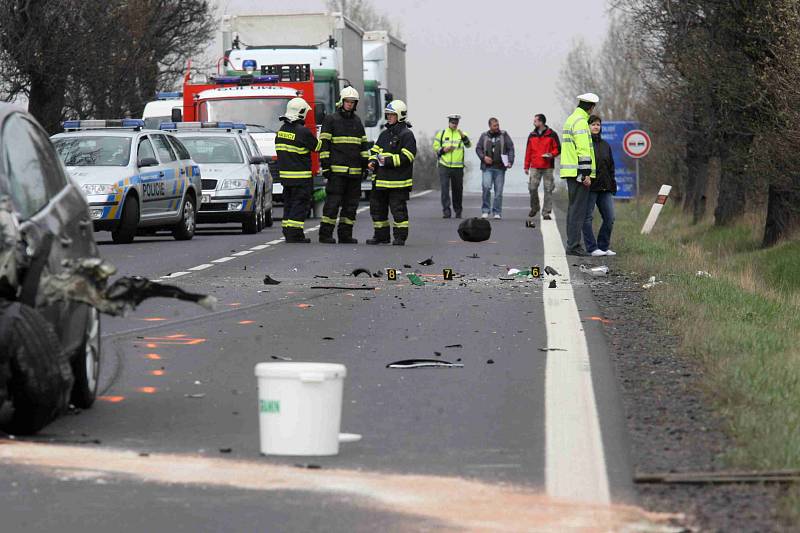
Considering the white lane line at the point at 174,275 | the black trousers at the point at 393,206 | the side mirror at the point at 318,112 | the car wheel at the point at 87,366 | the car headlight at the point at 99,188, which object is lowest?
the white lane line at the point at 174,275

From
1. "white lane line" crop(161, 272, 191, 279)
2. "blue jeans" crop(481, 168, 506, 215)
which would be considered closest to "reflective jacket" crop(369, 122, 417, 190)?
"white lane line" crop(161, 272, 191, 279)

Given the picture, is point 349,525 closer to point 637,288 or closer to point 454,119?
point 637,288

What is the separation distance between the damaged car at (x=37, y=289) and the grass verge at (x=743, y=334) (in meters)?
2.76

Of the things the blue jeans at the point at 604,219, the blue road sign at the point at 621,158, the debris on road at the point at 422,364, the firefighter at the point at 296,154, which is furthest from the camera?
the blue road sign at the point at 621,158

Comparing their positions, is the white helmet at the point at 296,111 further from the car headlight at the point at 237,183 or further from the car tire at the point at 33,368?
the car tire at the point at 33,368

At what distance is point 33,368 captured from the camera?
23.4 ft

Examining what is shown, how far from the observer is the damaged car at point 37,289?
713 cm

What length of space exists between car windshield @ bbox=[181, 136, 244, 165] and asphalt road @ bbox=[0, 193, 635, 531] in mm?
11372

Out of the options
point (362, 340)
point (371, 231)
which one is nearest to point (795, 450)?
point (362, 340)

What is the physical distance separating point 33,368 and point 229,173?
20418 mm

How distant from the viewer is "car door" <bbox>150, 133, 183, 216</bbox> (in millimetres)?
24494

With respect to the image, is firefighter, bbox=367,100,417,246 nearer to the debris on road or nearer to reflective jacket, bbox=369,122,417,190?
reflective jacket, bbox=369,122,417,190

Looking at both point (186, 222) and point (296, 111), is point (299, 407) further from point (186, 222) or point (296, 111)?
point (186, 222)

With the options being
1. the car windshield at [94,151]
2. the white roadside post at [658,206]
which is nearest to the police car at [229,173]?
the car windshield at [94,151]
